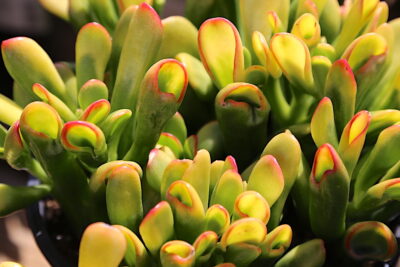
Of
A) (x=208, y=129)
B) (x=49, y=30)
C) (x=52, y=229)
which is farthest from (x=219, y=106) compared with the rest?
(x=49, y=30)

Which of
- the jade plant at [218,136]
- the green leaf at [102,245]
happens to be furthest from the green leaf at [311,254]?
the green leaf at [102,245]

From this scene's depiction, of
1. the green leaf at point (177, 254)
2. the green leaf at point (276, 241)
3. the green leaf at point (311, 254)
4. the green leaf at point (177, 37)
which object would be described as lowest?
the green leaf at point (311, 254)

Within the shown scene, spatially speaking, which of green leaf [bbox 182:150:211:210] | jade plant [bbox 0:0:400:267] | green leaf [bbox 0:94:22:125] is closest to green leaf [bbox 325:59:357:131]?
jade plant [bbox 0:0:400:267]

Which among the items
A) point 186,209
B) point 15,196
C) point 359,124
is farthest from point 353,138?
point 15,196

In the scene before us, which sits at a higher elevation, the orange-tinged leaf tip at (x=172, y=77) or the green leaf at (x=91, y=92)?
the orange-tinged leaf tip at (x=172, y=77)

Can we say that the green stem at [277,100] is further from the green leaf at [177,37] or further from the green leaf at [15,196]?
the green leaf at [15,196]

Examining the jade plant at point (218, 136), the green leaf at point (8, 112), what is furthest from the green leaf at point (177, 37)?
the green leaf at point (8, 112)

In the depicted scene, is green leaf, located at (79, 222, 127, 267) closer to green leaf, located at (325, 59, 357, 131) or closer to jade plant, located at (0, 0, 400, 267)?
jade plant, located at (0, 0, 400, 267)

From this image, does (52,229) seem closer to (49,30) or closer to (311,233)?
(311,233)

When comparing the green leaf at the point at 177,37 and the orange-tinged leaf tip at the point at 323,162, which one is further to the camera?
the green leaf at the point at 177,37
